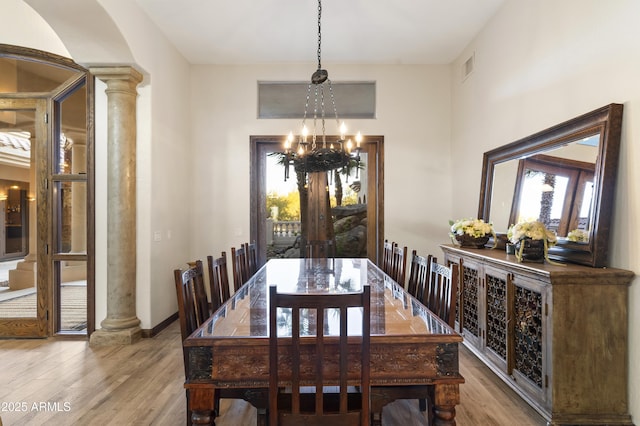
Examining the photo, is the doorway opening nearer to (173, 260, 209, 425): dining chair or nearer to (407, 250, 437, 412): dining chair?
(173, 260, 209, 425): dining chair

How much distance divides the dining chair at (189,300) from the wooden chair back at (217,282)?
0.08 metres

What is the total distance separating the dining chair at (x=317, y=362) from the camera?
1.31m

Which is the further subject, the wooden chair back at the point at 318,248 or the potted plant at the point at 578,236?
the wooden chair back at the point at 318,248

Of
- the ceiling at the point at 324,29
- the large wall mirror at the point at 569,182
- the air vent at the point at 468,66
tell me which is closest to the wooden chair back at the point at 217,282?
the large wall mirror at the point at 569,182

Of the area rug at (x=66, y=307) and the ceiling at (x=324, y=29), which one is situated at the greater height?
the ceiling at (x=324, y=29)

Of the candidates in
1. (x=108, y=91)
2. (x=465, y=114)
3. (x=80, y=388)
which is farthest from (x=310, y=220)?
(x=80, y=388)

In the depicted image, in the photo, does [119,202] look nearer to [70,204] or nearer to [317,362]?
[70,204]

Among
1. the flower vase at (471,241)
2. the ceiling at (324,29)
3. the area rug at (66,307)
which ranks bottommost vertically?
the area rug at (66,307)

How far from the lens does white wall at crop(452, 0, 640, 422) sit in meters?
2.14

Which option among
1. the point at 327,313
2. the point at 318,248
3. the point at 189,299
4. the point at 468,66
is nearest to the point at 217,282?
the point at 189,299

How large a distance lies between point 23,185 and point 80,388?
99.3 inches

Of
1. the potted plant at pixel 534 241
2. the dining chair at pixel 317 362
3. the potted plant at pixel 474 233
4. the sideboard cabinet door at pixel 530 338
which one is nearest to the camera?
the dining chair at pixel 317 362

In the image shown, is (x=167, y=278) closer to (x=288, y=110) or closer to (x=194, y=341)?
(x=288, y=110)

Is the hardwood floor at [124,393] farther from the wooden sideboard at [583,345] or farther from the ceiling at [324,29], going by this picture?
the ceiling at [324,29]
